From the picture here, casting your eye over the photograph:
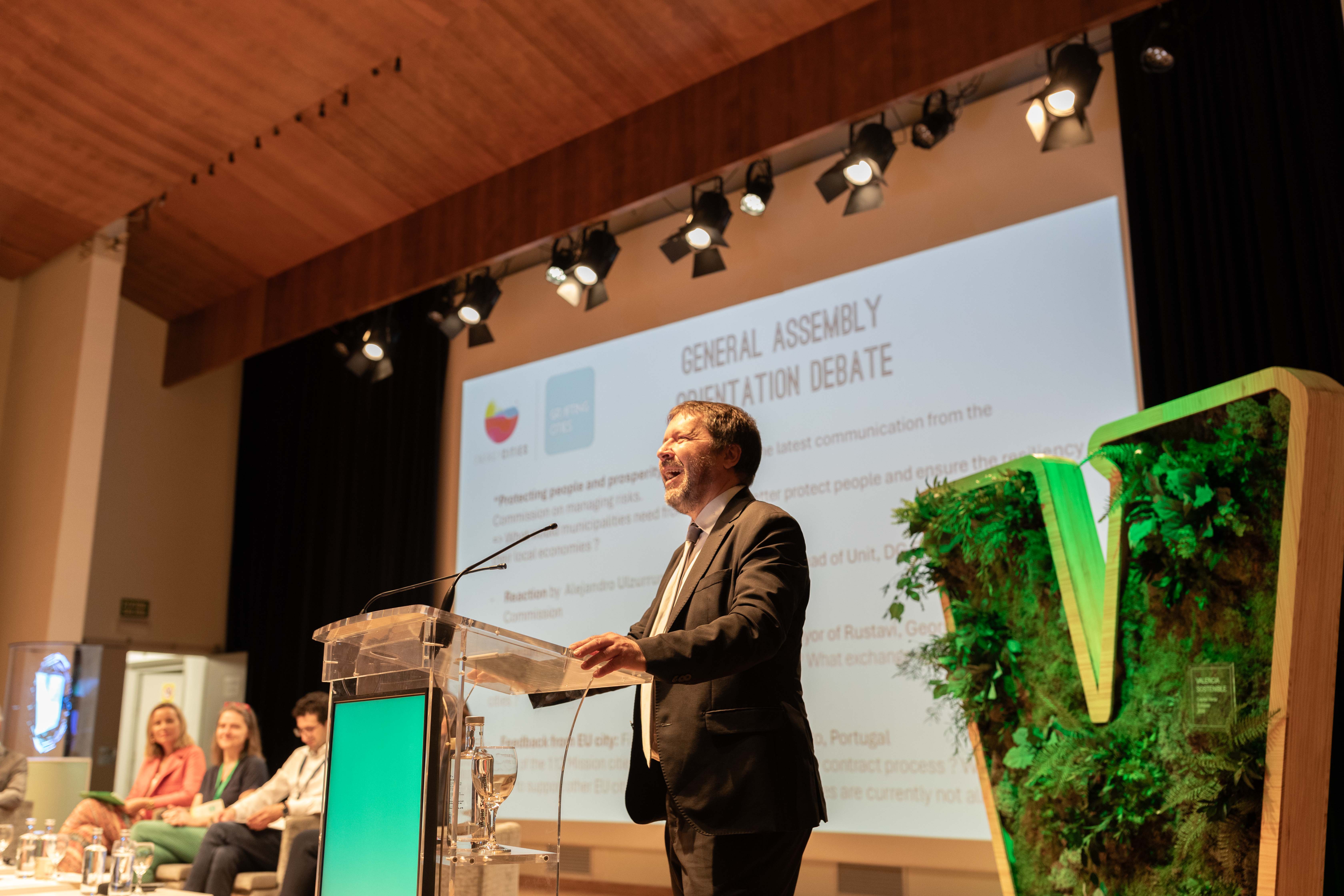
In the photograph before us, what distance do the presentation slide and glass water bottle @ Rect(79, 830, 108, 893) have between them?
3.00m

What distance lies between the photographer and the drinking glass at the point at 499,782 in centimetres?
164

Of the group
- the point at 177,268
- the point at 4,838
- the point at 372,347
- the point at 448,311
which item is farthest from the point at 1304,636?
the point at 177,268

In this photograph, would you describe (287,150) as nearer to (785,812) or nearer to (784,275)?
(784,275)

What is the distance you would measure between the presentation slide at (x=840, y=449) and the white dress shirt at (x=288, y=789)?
5.07ft

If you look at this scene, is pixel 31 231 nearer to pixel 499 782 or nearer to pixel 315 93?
pixel 315 93

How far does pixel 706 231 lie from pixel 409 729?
12.9 feet

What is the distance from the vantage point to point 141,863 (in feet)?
9.87

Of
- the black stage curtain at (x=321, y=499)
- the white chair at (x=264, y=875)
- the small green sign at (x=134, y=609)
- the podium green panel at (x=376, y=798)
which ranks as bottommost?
the white chair at (x=264, y=875)

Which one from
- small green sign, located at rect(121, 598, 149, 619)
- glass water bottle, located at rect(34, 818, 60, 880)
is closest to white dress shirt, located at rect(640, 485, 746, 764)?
glass water bottle, located at rect(34, 818, 60, 880)

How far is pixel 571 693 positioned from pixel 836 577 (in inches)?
135

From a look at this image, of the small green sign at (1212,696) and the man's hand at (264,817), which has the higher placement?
the small green sign at (1212,696)

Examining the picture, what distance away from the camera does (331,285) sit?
22.7 ft

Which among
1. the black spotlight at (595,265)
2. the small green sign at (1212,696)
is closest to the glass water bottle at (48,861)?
the small green sign at (1212,696)

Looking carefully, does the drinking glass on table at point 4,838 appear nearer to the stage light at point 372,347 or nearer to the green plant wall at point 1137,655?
the green plant wall at point 1137,655
